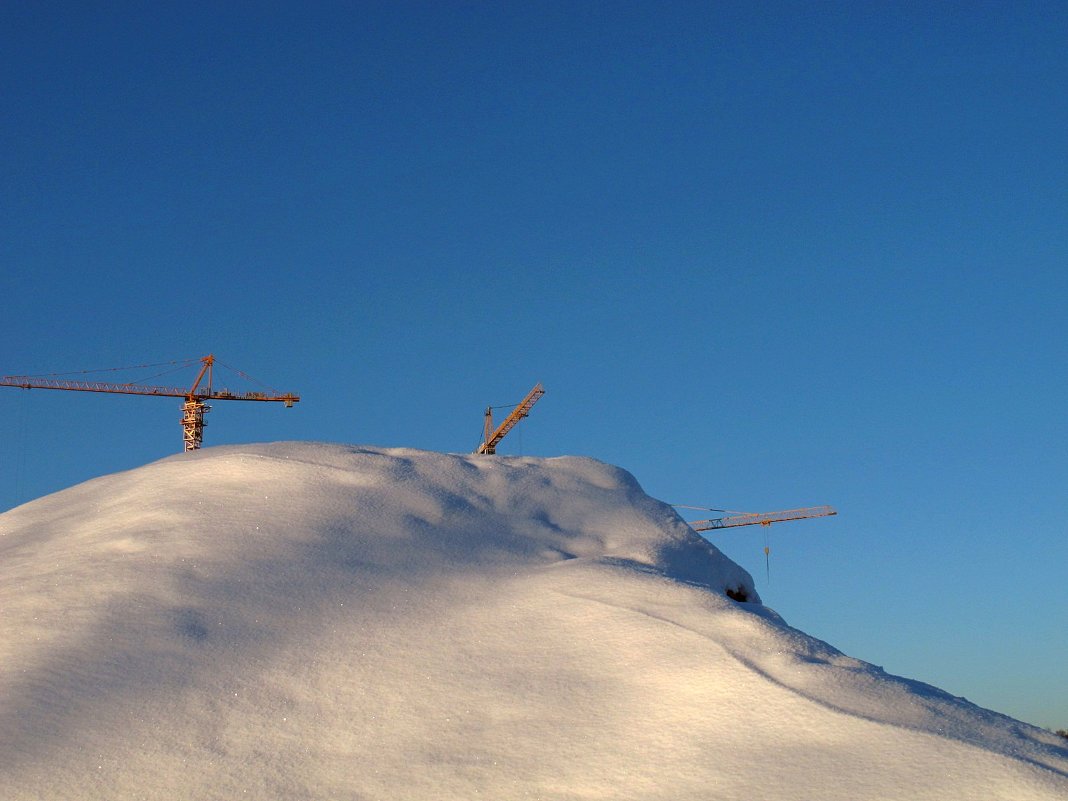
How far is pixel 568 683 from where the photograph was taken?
9750mm

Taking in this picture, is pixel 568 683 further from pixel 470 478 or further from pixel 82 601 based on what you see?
pixel 470 478

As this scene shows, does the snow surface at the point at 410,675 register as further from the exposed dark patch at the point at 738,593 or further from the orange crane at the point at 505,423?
the orange crane at the point at 505,423

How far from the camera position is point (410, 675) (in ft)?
32.4

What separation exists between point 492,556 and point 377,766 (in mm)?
4796

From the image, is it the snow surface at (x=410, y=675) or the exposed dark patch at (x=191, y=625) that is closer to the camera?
the snow surface at (x=410, y=675)

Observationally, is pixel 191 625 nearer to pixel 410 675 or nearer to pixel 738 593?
pixel 410 675

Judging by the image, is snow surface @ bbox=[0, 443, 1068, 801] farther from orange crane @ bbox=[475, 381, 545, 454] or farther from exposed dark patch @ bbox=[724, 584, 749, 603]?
orange crane @ bbox=[475, 381, 545, 454]

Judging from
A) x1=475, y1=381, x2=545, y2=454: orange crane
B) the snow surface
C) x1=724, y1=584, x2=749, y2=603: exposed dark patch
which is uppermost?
x1=475, y1=381, x2=545, y2=454: orange crane

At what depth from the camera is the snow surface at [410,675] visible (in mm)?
8109

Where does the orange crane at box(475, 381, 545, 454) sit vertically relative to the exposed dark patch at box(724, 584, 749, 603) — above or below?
above

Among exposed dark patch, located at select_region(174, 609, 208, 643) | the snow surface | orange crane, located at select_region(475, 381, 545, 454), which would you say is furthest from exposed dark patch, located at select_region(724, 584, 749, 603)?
orange crane, located at select_region(475, 381, 545, 454)

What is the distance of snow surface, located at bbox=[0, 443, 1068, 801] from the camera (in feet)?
26.6

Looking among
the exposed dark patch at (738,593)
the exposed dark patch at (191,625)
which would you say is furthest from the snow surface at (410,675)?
the exposed dark patch at (738,593)

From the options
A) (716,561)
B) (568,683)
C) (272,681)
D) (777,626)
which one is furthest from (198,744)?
(716,561)
